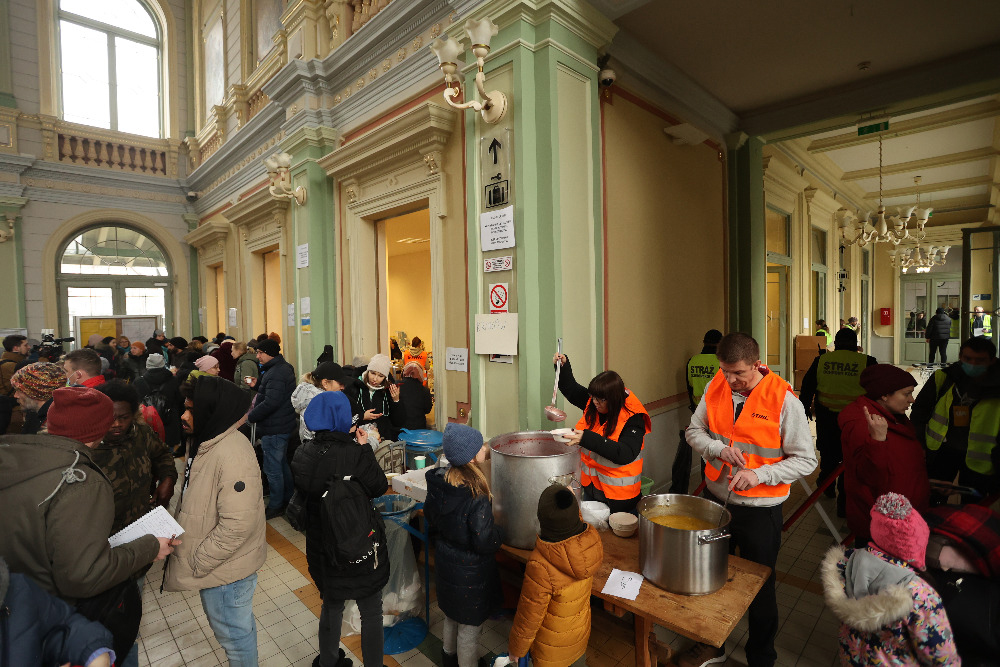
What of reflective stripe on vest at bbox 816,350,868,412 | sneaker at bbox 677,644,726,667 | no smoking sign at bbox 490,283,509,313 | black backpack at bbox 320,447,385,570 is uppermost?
no smoking sign at bbox 490,283,509,313

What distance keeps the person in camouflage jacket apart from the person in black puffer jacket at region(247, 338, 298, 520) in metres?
1.76

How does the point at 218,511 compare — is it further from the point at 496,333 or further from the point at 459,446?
the point at 496,333

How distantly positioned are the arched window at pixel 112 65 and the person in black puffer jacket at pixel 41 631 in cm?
1259

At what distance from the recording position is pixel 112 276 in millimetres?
10375

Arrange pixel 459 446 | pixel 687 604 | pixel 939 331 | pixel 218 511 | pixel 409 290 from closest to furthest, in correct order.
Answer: pixel 687 604 < pixel 218 511 < pixel 459 446 < pixel 409 290 < pixel 939 331

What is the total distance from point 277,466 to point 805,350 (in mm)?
8988

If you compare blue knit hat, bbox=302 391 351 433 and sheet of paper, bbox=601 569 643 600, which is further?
blue knit hat, bbox=302 391 351 433

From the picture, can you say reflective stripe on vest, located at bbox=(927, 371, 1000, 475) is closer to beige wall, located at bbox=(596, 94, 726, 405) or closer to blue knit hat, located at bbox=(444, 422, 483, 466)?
beige wall, located at bbox=(596, 94, 726, 405)

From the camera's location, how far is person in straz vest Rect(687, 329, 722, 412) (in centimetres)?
475

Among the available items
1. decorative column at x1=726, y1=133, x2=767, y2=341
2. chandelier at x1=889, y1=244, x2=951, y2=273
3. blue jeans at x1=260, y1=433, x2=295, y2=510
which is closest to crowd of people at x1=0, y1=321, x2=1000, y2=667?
blue jeans at x1=260, y1=433, x2=295, y2=510

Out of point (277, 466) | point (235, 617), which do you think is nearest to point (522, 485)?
point (235, 617)

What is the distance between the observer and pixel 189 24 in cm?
1118

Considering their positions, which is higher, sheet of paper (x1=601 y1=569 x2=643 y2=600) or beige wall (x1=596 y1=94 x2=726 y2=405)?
beige wall (x1=596 y1=94 x2=726 y2=405)

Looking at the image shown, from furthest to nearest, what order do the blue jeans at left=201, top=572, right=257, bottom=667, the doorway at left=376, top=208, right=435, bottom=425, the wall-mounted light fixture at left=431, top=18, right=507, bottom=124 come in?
the doorway at left=376, top=208, right=435, bottom=425 < the wall-mounted light fixture at left=431, top=18, right=507, bottom=124 < the blue jeans at left=201, top=572, right=257, bottom=667
